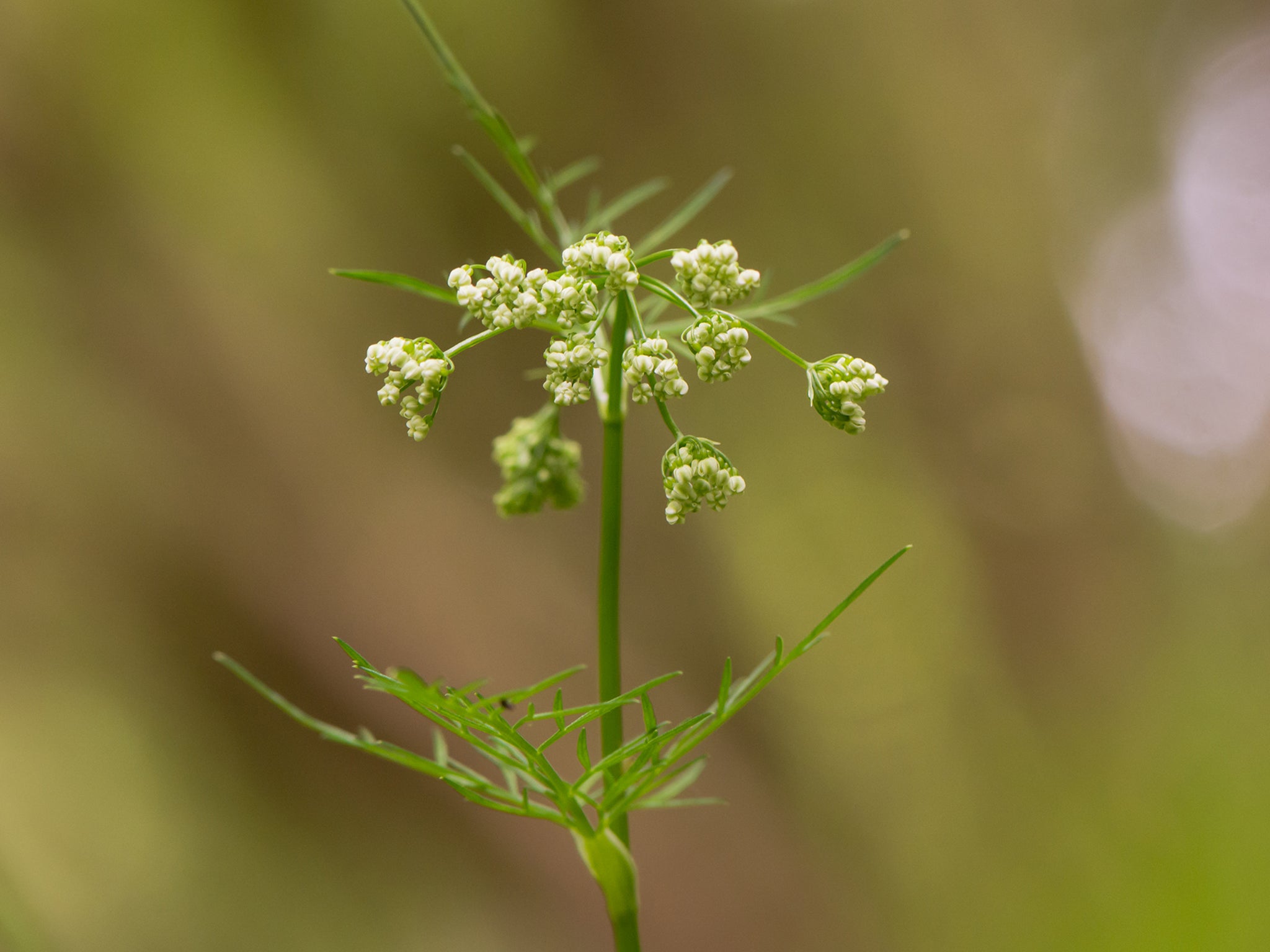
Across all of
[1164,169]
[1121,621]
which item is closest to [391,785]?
[1121,621]

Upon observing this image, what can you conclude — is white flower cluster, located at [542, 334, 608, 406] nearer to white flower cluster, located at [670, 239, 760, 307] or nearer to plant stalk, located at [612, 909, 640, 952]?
white flower cluster, located at [670, 239, 760, 307]

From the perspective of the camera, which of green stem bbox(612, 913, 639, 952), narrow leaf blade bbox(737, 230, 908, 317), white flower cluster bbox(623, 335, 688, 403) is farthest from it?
narrow leaf blade bbox(737, 230, 908, 317)

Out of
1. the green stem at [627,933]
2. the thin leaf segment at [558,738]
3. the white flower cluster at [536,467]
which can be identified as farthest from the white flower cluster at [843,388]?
the green stem at [627,933]

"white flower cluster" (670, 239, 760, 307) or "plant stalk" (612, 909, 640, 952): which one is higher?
"white flower cluster" (670, 239, 760, 307)

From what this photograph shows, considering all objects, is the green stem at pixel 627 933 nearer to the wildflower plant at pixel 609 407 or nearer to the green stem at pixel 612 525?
the wildflower plant at pixel 609 407

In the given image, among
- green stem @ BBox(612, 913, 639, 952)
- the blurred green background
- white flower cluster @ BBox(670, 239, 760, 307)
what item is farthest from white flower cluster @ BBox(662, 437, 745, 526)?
the blurred green background

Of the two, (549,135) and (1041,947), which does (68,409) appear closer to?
(549,135)

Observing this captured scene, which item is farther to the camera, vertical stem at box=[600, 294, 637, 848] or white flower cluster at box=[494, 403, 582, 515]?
white flower cluster at box=[494, 403, 582, 515]

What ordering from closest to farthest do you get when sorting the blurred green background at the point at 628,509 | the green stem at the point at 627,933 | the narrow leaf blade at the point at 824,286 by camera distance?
1. the green stem at the point at 627,933
2. the narrow leaf blade at the point at 824,286
3. the blurred green background at the point at 628,509
